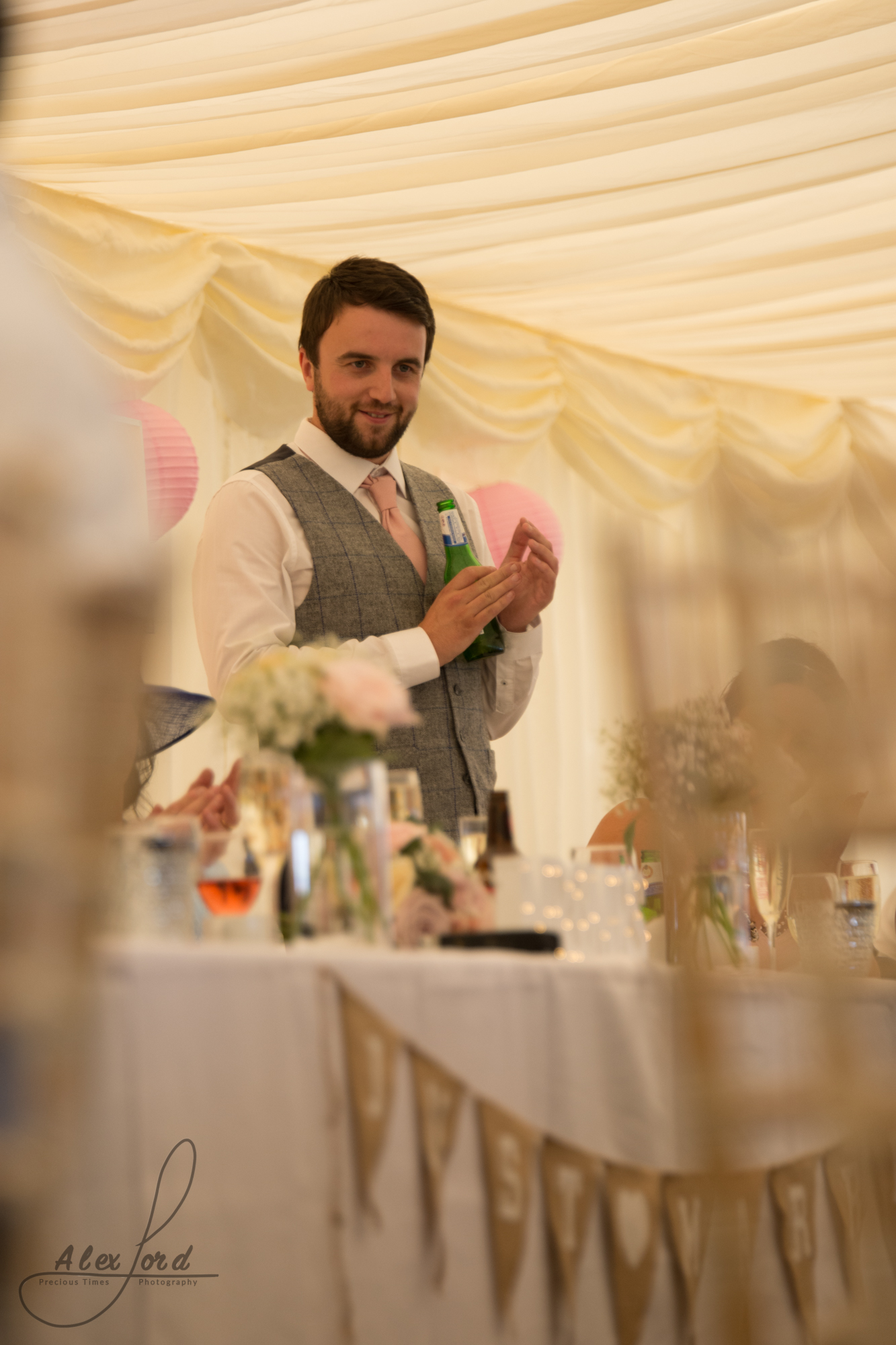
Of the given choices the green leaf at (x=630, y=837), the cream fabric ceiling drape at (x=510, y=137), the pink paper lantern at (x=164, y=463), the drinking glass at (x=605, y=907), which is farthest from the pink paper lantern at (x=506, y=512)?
the drinking glass at (x=605, y=907)

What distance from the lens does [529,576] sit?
74.9 inches

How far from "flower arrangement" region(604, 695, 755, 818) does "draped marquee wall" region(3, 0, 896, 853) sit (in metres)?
1.26

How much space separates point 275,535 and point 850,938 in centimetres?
110

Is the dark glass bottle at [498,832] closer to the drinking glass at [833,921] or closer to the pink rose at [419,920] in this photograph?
the pink rose at [419,920]

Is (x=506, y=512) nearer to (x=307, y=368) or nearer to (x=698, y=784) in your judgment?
(x=307, y=368)

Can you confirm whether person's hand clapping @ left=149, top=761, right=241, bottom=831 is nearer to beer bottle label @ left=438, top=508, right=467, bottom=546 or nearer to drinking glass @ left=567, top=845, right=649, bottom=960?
drinking glass @ left=567, top=845, right=649, bottom=960

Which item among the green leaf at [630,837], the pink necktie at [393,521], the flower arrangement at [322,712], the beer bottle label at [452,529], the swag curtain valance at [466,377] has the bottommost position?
the green leaf at [630,837]

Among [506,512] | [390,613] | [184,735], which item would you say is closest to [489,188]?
[506,512]

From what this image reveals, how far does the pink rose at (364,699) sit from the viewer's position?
1102 mm

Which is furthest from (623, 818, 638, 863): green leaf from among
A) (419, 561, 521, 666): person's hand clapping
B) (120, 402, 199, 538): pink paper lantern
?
(120, 402, 199, 538): pink paper lantern

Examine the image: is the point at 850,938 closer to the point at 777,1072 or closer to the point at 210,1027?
the point at 777,1072

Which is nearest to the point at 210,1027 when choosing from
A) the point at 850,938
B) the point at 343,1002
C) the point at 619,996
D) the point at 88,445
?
the point at 343,1002

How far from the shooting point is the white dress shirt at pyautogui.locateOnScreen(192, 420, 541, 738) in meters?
1.83

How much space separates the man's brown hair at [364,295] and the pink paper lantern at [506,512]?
1.45 metres
